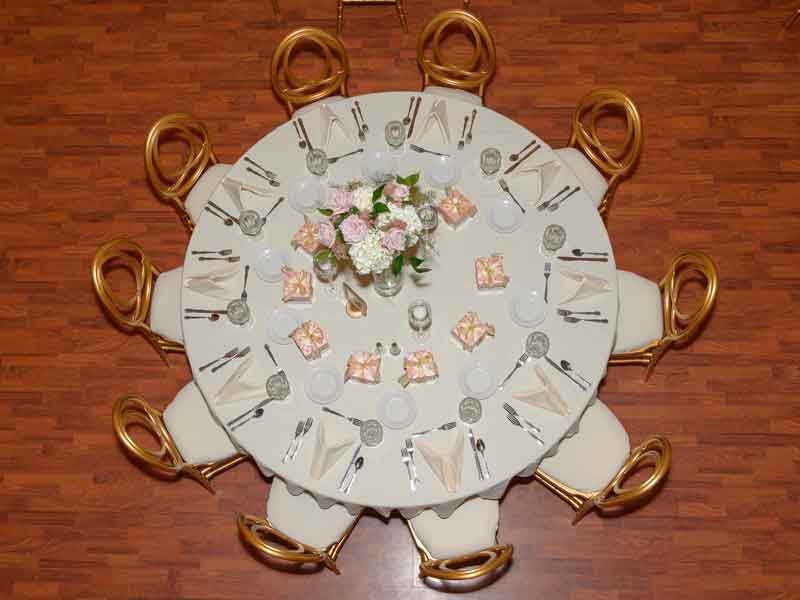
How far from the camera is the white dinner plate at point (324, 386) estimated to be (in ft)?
12.1

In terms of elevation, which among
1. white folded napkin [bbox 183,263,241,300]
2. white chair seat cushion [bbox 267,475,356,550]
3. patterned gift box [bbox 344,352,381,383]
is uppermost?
white folded napkin [bbox 183,263,241,300]

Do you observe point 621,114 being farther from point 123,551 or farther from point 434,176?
point 123,551

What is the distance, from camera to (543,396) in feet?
12.0

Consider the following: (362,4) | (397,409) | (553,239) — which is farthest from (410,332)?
(362,4)

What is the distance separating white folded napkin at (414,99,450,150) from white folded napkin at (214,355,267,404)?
4.99ft

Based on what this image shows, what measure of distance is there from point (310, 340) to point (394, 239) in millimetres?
835

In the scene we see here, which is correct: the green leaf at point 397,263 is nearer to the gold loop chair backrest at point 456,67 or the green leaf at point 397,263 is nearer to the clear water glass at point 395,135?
the clear water glass at point 395,135

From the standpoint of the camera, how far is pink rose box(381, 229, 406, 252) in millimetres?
3164

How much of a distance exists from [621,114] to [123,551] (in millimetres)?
4131

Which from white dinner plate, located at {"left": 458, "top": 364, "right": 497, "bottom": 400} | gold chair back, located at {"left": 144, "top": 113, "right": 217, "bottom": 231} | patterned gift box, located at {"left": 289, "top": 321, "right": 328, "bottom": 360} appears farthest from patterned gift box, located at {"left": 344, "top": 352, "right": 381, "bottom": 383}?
gold chair back, located at {"left": 144, "top": 113, "right": 217, "bottom": 231}

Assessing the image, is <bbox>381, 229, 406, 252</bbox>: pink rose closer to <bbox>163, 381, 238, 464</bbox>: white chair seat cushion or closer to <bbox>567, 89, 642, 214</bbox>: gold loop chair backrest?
<bbox>163, 381, 238, 464</bbox>: white chair seat cushion

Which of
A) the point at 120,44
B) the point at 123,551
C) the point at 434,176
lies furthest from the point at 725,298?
the point at 120,44

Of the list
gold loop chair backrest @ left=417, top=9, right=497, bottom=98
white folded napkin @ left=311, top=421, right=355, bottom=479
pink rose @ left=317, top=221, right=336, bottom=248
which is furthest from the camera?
gold loop chair backrest @ left=417, top=9, right=497, bottom=98

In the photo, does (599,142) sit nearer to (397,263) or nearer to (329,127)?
(329,127)
